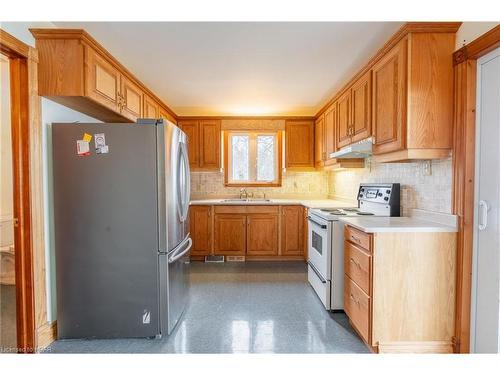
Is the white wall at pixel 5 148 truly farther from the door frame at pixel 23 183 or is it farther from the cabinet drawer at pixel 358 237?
the cabinet drawer at pixel 358 237

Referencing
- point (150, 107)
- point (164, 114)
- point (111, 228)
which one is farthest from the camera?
point (164, 114)

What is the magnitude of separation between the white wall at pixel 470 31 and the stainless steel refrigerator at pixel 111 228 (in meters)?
2.08

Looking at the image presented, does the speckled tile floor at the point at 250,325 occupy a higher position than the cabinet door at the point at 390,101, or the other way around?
the cabinet door at the point at 390,101

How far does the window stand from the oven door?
1.71 metres

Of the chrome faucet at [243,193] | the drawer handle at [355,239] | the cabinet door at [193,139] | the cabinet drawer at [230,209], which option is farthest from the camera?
the chrome faucet at [243,193]

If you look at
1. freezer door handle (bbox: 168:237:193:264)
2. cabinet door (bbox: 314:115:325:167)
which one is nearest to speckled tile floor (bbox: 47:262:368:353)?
freezer door handle (bbox: 168:237:193:264)

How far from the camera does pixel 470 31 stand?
163 centimetres

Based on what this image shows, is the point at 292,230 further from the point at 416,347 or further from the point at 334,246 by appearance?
the point at 416,347

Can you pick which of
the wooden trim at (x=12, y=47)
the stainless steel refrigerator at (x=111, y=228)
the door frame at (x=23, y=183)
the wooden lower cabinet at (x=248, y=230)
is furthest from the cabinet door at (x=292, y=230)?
the wooden trim at (x=12, y=47)

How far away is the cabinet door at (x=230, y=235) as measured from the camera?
388 cm

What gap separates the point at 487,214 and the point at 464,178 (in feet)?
0.81

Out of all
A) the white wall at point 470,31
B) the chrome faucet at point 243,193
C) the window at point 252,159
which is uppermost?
the white wall at point 470,31

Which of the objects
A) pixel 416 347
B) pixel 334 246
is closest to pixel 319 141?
pixel 334 246

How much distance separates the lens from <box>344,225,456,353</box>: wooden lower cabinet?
1.72 metres
